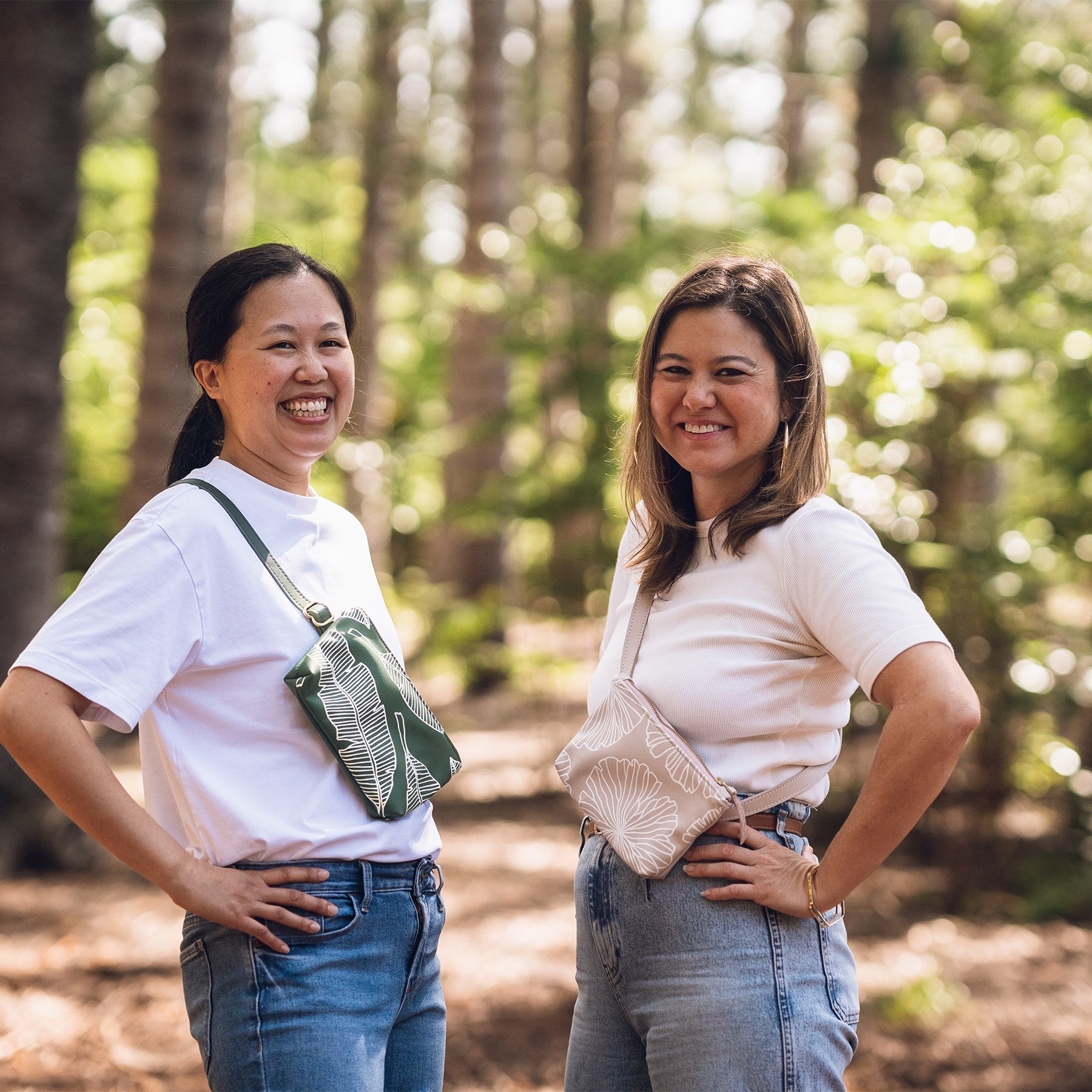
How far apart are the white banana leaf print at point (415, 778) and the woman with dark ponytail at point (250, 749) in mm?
16

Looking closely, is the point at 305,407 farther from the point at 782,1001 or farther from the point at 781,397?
the point at 782,1001

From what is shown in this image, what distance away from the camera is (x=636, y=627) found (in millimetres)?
2113

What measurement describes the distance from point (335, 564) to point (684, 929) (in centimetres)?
91

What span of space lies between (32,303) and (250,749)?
4.22 meters

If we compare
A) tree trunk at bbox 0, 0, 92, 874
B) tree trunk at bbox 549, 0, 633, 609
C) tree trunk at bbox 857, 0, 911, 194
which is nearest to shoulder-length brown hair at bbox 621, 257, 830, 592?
tree trunk at bbox 0, 0, 92, 874

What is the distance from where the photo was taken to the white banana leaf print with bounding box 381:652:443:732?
6.77 feet

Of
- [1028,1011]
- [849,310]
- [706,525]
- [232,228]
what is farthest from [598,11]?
[706,525]

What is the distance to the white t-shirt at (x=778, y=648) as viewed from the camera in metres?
1.83

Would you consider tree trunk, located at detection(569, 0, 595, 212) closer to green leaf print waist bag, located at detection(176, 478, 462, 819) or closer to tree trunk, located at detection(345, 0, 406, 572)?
tree trunk, located at detection(345, 0, 406, 572)

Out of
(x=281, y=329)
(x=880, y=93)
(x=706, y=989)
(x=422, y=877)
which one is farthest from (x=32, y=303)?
(x=880, y=93)

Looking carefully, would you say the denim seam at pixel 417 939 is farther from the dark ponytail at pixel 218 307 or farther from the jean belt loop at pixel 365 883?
the dark ponytail at pixel 218 307

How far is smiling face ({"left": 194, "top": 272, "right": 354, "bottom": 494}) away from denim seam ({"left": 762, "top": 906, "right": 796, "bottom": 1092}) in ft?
3.74

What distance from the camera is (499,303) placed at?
768 cm

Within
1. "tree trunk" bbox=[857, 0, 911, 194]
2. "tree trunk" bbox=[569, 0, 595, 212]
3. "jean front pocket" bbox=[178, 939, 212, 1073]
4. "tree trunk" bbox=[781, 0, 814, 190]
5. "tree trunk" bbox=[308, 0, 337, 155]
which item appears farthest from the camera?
"tree trunk" bbox=[781, 0, 814, 190]
